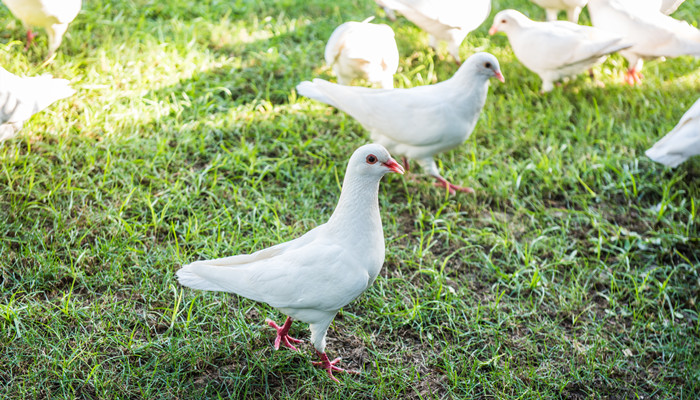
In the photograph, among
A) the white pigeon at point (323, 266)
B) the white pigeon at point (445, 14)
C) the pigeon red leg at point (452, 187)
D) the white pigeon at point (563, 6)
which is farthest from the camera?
the white pigeon at point (563, 6)

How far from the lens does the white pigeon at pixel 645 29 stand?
4.74m

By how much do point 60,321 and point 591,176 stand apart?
366 cm

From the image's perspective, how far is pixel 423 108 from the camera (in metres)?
3.87

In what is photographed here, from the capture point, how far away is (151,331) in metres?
3.05

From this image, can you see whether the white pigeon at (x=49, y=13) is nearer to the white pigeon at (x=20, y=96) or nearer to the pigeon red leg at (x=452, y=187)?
the white pigeon at (x=20, y=96)

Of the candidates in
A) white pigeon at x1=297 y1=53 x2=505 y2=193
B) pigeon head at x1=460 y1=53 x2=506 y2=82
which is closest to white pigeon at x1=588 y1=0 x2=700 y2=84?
pigeon head at x1=460 y1=53 x2=506 y2=82

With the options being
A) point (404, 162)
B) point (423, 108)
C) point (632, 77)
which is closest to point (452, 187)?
point (404, 162)

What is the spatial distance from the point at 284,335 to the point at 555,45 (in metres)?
3.38

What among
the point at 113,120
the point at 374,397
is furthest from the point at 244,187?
the point at 374,397

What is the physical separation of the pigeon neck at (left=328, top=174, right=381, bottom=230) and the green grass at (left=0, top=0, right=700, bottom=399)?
77cm

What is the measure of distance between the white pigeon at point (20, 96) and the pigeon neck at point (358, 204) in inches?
86.4

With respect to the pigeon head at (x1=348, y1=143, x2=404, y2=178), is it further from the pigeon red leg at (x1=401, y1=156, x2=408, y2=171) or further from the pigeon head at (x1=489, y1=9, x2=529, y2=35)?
the pigeon head at (x1=489, y1=9, x2=529, y2=35)

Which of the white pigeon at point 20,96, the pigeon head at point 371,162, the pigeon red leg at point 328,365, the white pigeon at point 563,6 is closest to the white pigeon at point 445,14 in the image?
the white pigeon at point 563,6

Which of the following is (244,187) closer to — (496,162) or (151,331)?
(151,331)
